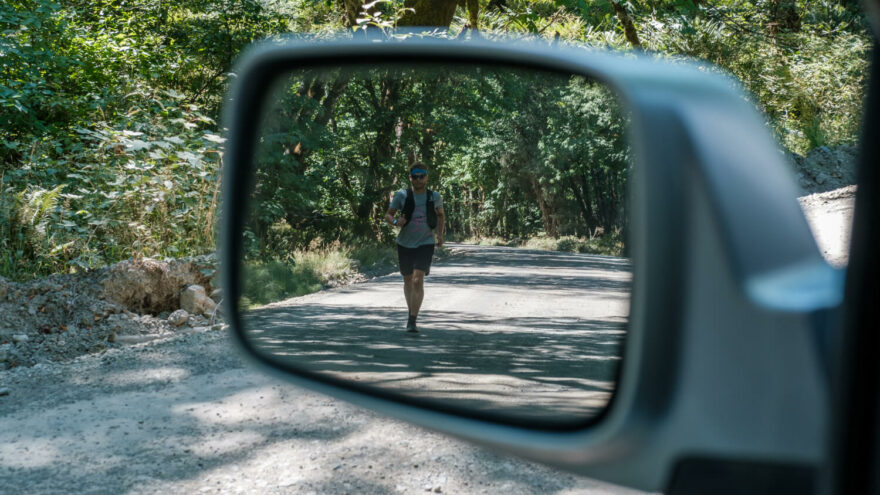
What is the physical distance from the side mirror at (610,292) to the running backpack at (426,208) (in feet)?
0.34

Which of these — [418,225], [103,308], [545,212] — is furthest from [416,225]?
[103,308]

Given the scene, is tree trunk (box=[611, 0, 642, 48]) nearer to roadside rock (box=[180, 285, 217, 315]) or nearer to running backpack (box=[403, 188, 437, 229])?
roadside rock (box=[180, 285, 217, 315])

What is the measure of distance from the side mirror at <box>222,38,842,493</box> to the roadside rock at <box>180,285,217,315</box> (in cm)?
682

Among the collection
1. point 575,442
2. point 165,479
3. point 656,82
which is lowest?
point 165,479

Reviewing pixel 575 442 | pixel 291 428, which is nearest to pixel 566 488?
pixel 291 428

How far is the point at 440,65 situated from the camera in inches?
58.4

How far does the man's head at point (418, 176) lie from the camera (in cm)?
177

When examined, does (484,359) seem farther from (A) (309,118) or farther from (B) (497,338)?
(A) (309,118)

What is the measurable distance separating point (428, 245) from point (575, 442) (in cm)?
76

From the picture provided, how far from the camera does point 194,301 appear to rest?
8.39 m

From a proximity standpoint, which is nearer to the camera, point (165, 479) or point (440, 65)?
point (440, 65)

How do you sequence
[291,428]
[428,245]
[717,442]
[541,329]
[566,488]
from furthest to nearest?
1. [291,428]
2. [566,488]
3. [428,245]
4. [541,329]
5. [717,442]

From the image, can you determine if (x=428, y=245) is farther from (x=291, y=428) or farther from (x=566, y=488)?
(x=291, y=428)

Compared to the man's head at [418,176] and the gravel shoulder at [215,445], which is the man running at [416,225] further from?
the gravel shoulder at [215,445]
